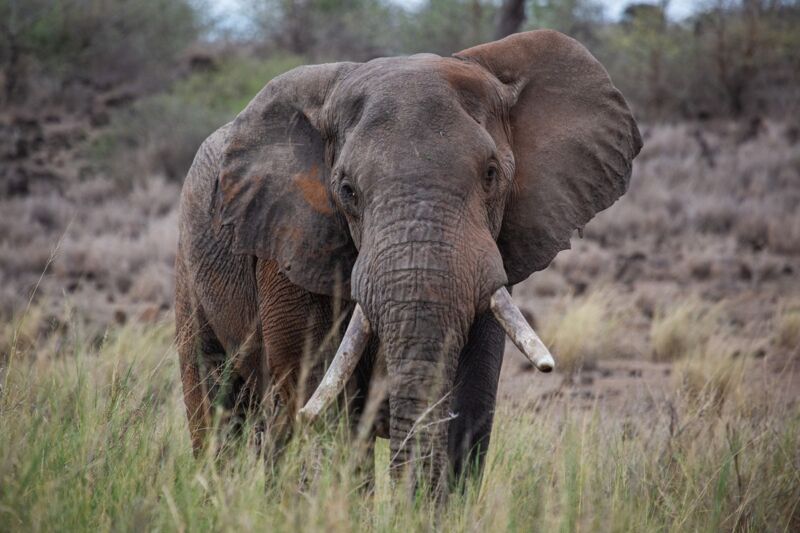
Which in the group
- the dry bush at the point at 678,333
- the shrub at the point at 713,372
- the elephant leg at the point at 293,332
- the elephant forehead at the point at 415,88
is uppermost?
the elephant forehead at the point at 415,88

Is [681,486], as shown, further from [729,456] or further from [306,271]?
[306,271]

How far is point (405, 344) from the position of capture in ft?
12.8

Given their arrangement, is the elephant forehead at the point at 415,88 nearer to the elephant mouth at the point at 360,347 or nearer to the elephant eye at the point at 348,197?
the elephant eye at the point at 348,197

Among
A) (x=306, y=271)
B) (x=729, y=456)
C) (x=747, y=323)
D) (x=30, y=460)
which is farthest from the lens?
(x=747, y=323)

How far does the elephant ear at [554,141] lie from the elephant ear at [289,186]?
0.66 meters

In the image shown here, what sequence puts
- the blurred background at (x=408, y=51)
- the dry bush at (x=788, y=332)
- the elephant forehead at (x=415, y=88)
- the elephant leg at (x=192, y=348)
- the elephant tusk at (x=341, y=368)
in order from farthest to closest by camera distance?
the blurred background at (x=408, y=51), the dry bush at (x=788, y=332), the elephant leg at (x=192, y=348), the elephant forehead at (x=415, y=88), the elephant tusk at (x=341, y=368)

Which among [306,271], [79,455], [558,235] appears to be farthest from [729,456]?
[79,455]

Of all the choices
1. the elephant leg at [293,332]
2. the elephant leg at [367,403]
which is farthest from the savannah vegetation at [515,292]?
the elephant leg at [293,332]

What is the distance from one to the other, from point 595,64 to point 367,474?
206 cm

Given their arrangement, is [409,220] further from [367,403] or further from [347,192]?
[367,403]

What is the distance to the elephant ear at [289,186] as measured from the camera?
4539 millimetres

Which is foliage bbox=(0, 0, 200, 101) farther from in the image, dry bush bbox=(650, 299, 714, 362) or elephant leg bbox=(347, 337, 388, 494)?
elephant leg bbox=(347, 337, 388, 494)

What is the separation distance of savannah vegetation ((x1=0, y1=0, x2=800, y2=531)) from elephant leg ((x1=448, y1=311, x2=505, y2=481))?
203mm

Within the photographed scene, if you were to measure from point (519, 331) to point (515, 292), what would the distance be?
9270mm
